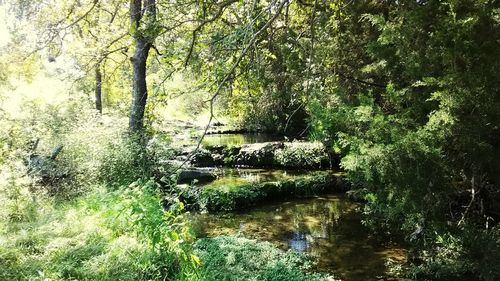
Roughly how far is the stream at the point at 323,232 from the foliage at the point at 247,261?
51cm

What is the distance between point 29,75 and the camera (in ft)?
66.0

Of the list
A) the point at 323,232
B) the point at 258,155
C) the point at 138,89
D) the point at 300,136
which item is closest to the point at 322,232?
the point at 323,232

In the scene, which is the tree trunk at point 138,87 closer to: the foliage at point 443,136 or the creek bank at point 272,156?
the creek bank at point 272,156

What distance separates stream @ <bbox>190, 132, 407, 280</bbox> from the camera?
6.38 m

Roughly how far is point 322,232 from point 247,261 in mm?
2886

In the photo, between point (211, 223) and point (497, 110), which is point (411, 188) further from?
point (211, 223)

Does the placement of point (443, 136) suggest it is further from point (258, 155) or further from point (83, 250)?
point (258, 155)

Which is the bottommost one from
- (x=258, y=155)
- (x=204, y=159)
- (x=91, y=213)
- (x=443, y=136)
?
(x=204, y=159)

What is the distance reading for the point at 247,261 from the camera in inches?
225

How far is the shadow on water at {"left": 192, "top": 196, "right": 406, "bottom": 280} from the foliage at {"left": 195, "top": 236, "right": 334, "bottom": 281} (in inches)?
20.0

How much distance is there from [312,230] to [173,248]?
14.2 feet

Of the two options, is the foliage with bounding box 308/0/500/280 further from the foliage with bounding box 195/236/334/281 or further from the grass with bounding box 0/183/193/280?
the grass with bounding box 0/183/193/280

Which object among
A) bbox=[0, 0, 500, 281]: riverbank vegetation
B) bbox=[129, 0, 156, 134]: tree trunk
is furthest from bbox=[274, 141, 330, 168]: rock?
bbox=[129, 0, 156, 134]: tree trunk

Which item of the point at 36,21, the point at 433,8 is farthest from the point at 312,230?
the point at 36,21
